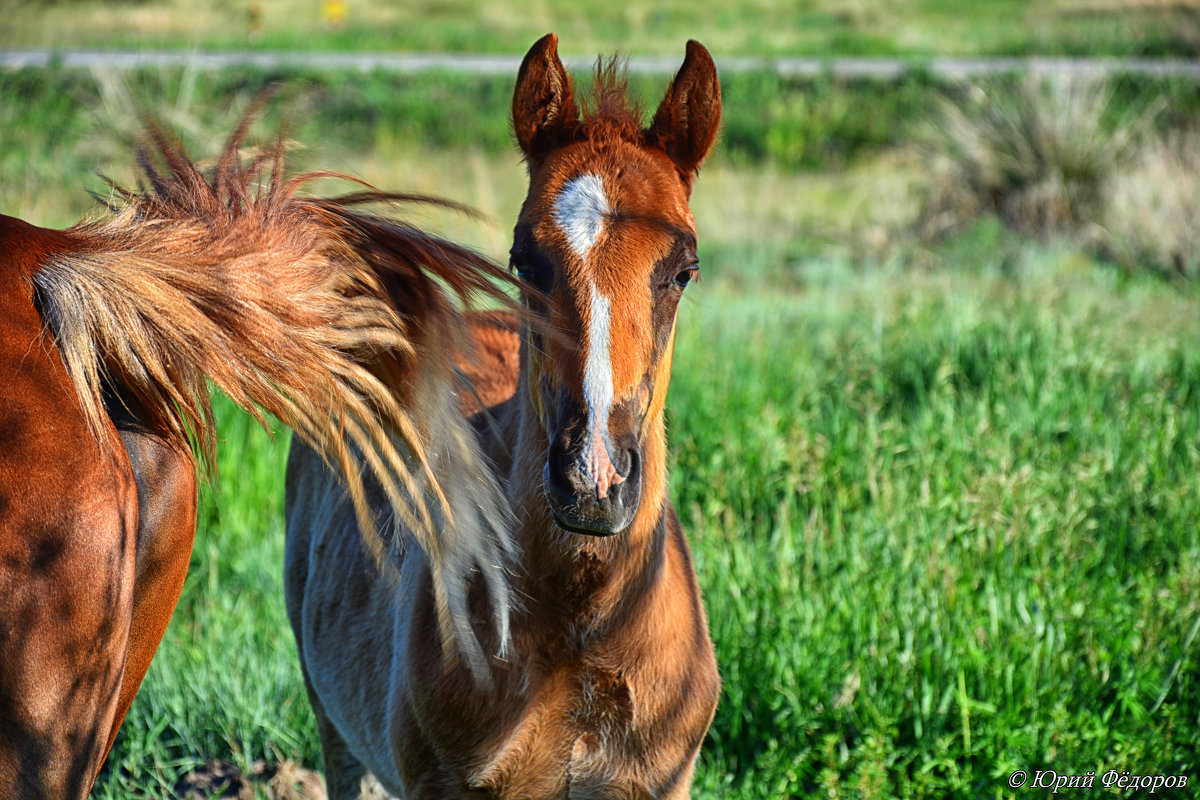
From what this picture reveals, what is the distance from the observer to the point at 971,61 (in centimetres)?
1734

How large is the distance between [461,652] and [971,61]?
1764 cm

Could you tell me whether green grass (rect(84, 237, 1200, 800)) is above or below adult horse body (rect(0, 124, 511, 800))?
below

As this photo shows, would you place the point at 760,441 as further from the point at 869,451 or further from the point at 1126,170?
the point at 1126,170

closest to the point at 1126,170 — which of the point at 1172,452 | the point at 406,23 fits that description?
the point at 1172,452

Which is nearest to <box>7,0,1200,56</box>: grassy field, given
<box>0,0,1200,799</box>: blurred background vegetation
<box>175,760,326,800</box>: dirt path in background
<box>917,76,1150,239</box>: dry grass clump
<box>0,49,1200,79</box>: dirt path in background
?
<box>0,49,1200,79</box>: dirt path in background

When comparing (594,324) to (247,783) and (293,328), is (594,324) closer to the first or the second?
(293,328)

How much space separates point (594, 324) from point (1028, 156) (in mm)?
9138

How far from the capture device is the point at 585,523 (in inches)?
79.5

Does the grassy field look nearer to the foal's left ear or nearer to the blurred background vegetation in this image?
the blurred background vegetation

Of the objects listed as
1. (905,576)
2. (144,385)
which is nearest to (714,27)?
(905,576)

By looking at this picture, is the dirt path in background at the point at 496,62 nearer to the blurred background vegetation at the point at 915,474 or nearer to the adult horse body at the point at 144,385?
the blurred background vegetation at the point at 915,474

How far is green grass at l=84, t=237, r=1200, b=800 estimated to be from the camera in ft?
10.7

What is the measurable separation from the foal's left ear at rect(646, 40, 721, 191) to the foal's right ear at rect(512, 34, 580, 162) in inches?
8.8

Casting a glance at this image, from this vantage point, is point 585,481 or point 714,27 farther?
point 714,27
